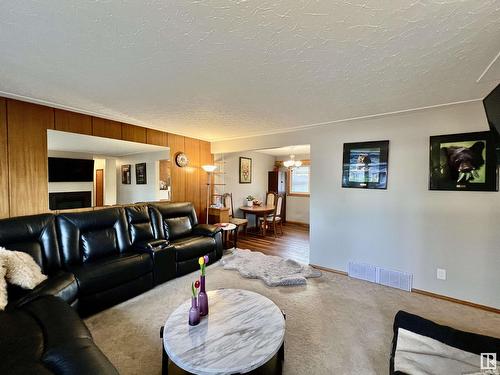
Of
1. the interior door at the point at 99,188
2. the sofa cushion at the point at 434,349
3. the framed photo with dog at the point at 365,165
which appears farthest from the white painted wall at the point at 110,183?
the sofa cushion at the point at 434,349

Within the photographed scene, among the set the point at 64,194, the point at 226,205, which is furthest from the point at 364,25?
the point at 226,205

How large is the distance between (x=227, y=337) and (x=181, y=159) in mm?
3540

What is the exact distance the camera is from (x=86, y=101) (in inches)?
103

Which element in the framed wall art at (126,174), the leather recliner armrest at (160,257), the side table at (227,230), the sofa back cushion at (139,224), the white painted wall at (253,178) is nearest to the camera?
the leather recliner armrest at (160,257)

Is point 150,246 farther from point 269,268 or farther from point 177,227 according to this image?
point 269,268

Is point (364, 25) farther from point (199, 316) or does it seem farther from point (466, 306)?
point (466, 306)

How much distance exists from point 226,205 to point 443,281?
4.16 m

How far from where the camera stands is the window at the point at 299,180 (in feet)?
23.8

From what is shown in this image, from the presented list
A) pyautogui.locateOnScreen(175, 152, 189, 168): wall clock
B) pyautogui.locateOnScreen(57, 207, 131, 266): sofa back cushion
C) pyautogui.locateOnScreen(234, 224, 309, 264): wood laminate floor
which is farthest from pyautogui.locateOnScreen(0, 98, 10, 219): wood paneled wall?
pyautogui.locateOnScreen(234, 224, 309, 264): wood laminate floor

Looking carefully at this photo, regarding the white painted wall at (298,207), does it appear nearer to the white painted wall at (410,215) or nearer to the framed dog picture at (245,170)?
the framed dog picture at (245,170)

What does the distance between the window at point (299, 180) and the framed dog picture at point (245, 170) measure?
169 centimetres
